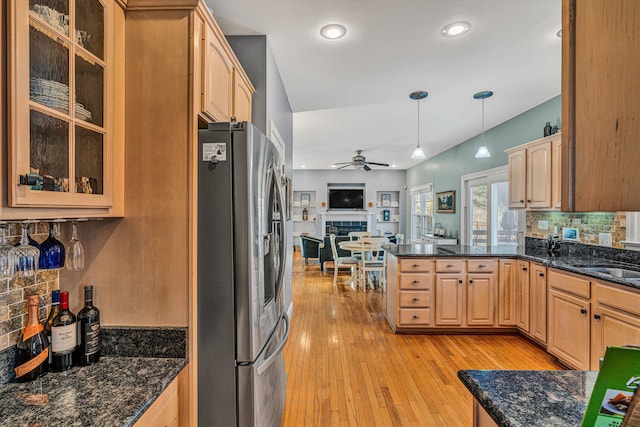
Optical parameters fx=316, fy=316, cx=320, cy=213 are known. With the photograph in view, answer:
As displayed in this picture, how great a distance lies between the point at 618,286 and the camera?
2166 mm

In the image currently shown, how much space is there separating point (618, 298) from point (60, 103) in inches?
126

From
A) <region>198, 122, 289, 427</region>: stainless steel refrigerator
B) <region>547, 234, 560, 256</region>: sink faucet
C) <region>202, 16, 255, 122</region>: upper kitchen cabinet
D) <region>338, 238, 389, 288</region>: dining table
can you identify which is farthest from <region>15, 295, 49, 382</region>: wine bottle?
<region>338, 238, 389, 288</region>: dining table

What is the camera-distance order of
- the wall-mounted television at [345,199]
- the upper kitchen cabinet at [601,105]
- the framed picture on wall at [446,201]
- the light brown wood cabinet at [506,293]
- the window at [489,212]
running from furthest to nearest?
1. the wall-mounted television at [345,199]
2. the framed picture on wall at [446,201]
3. the window at [489,212]
4. the light brown wood cabinet at [506,293]
5. the upper kitchen cabinet at [601,105]

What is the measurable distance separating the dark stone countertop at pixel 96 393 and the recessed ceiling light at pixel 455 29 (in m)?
2.66

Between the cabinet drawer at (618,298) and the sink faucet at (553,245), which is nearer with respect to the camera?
the cabinet drawer at (618,298)

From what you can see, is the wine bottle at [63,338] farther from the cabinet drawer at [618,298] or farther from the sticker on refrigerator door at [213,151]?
the cabinet drawer at [618,298]

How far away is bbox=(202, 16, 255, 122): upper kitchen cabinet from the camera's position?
55.1 inches

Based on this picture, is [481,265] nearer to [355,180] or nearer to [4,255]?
[4,255]

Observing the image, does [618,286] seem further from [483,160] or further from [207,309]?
[483,160]

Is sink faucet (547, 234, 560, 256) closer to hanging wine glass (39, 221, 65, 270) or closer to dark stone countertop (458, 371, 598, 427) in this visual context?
dark stone countertop (458, 371, 598, 427)

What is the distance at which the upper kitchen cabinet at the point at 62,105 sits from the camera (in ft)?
2.68

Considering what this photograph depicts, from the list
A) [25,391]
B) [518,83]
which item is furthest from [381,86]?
[25,391]

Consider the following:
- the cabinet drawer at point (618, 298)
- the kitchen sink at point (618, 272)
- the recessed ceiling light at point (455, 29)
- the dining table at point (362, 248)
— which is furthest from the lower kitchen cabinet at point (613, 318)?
the dining table at point (362, 248)

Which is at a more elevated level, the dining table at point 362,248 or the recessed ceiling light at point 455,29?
the recessed ceiling light at point 455,29
